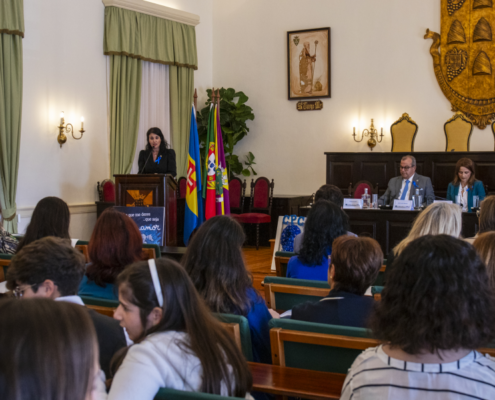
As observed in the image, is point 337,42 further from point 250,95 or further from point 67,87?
point 67,87

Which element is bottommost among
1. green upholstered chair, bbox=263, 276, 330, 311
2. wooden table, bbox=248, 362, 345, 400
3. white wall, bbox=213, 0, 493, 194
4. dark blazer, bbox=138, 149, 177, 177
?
wooden table, bbox=248, 362, 345, 400

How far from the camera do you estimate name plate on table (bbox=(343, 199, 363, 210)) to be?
287 inches

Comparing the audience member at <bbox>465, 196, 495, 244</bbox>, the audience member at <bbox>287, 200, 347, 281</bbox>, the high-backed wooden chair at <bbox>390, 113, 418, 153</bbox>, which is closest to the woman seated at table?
the high-backed wooden chair at <bbox>390, 113, 418, 153</bbox>

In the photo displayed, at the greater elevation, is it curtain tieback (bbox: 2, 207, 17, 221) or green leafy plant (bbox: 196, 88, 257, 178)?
green leafy plant (bbox: 196, 88, 257, 178)

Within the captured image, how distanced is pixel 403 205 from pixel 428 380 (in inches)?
235

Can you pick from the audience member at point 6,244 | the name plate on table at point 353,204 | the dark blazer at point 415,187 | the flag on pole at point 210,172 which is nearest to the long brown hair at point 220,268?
the audience member at point 6,244

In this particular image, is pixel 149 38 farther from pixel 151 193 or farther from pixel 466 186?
pixel 466 186

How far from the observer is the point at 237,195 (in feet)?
32.8

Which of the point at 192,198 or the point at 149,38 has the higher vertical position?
the point at 149,38

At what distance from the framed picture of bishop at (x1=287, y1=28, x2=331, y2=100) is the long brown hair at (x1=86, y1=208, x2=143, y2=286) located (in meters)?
7.70

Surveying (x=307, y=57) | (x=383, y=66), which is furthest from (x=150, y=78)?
(x=383, y=66)

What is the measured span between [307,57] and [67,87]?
454cm

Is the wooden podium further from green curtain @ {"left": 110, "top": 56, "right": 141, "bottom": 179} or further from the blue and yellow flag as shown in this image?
green curtain @ {"left": 110, "top": 56, "right": 141, "bottom": 179}

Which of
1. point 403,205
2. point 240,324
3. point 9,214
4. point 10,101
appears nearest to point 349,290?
point 240,324
